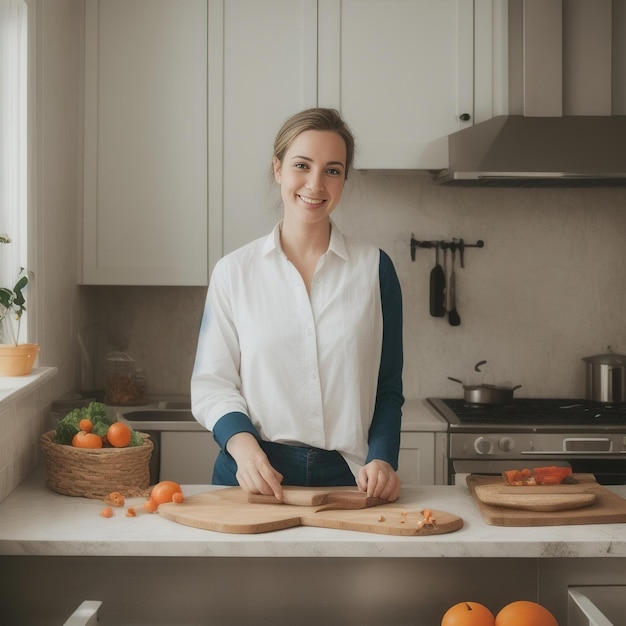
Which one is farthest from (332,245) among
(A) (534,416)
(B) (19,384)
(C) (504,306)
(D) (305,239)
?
(C) (504,306)

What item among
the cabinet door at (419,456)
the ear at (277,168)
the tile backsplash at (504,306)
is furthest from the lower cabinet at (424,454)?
the ear at (277,168)

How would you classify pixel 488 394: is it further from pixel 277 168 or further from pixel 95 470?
pixel 95 470

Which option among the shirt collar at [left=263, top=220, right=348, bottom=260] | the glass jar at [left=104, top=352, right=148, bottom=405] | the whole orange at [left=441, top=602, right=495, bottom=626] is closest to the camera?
the whole orange at [left=441, top=602, right=495, bottom=626]

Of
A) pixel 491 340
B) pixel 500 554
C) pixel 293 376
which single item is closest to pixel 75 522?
pixel 293 376

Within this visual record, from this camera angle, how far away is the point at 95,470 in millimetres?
1803

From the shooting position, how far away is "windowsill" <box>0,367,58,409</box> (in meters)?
1.84

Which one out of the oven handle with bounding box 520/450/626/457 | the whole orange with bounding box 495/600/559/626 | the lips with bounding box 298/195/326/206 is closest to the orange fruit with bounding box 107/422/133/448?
the lips with bounding box 298/195/326/206

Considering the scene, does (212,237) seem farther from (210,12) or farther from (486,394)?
(486,394)

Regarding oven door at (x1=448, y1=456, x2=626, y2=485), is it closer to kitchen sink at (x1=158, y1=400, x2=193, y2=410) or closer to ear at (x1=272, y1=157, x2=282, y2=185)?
kitchen sink at (x1=158, y1=400, x2=193, y2=410)

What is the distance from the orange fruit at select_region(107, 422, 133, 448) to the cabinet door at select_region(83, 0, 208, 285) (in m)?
1.42

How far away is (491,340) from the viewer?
11.7 ft

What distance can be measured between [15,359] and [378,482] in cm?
97

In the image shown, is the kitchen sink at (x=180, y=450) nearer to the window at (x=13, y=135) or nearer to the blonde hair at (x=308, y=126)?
the window at (x=13, y=135)

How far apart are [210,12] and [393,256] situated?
3.87 ft
